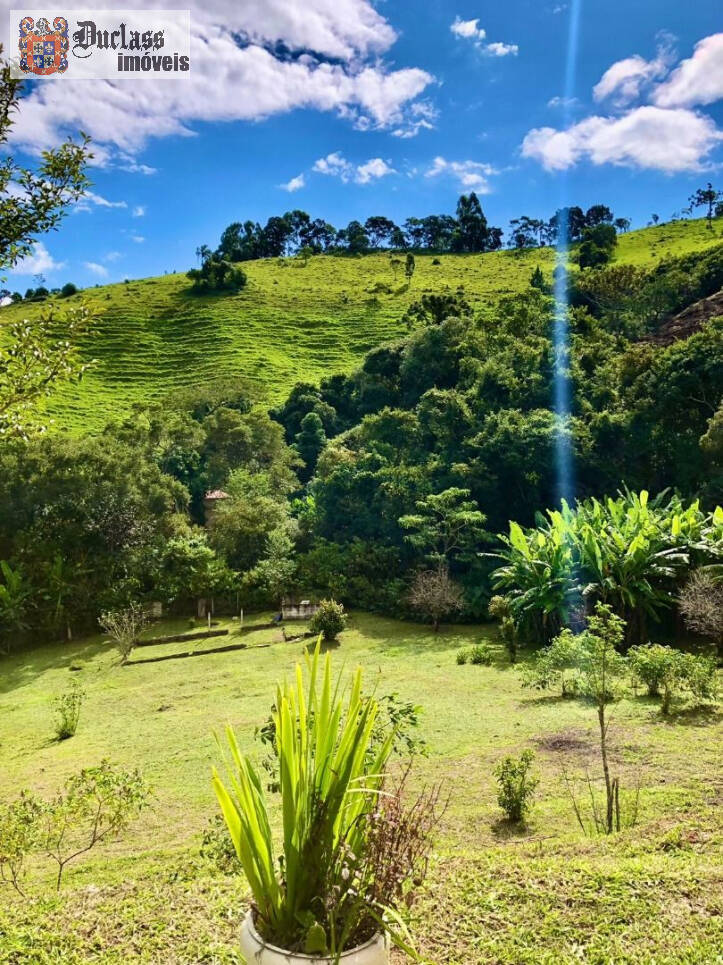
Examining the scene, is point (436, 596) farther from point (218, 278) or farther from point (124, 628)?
point (218, 278)

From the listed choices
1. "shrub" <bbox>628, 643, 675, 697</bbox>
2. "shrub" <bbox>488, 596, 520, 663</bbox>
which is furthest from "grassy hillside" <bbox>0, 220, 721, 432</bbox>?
"shrub" <bbox>628, 643, 675, 697</bbox>

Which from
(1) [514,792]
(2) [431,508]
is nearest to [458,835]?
(1) [514,792]

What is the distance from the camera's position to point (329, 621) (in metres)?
16.2

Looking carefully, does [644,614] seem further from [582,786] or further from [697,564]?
[582,786]

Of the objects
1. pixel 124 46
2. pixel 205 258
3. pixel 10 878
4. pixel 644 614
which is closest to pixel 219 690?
pixel 10 878

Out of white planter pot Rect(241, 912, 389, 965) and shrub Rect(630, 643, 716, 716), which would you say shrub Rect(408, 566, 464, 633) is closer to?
shrub Rect(630, 643, 716, 716)

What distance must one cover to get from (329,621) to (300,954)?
13933 millimetres

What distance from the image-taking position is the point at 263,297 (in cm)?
5844

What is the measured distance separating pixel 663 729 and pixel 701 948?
594 centimetres

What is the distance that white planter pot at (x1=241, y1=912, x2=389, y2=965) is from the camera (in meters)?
2.32

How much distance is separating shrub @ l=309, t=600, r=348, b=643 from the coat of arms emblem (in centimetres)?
1284

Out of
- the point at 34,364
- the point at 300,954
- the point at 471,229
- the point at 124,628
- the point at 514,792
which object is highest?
the point at 471,229

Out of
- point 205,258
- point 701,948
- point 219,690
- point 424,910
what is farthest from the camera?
point 205,258

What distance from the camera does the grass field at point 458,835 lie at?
3.20m
